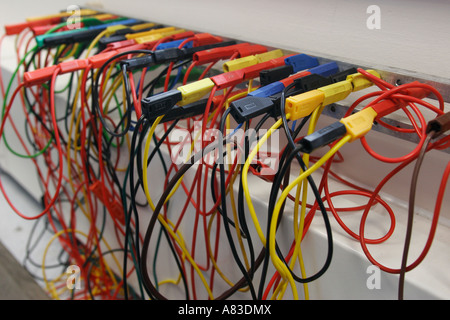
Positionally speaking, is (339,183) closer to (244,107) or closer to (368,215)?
(368,215)

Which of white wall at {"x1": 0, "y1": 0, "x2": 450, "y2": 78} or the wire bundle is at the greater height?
white wall at {"x1": 0, "y1": 0, "x2": 450, "y2": 78}

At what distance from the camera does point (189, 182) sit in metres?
0.79

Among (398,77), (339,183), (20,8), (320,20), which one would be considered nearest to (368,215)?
(339,183)

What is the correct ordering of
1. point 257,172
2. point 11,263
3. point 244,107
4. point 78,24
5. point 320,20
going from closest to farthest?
1. point 244,107
2. point 257,172
3. point 320,20
4. point 78,24
5. point 11,263

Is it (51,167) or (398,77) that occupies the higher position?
(398,77)

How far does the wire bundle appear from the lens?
1.73ft

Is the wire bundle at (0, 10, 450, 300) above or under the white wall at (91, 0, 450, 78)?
under

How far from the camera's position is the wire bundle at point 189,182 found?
20.7 inches

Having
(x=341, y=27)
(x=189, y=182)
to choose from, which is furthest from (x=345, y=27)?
(x=189, y=182)

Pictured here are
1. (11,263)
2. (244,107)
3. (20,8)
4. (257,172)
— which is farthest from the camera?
(20,8)

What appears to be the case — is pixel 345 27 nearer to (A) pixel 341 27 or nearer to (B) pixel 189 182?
(A) pixel 341 27
